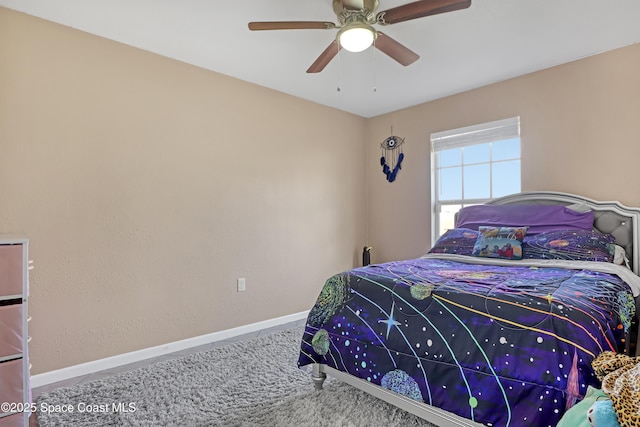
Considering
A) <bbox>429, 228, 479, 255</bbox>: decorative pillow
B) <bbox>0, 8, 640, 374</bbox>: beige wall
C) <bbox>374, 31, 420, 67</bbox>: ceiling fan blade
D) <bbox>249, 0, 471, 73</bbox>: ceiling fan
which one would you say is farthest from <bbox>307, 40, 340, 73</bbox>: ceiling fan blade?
<bbox>429, 228, 479, 255</bbox>: decorative pillow

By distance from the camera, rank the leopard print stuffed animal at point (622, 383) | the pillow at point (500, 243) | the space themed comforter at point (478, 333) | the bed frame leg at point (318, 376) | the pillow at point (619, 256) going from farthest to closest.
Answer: the pillow at point (500, 243)
the pillow at point (619, 256)
the bed frame leg at point (318, 376)
the space themed comforter at point (478, 333)
the leopard print stuffed animal at point (622, 383)

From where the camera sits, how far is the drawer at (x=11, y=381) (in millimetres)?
1666

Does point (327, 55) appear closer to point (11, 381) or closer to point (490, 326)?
point (490, 326)

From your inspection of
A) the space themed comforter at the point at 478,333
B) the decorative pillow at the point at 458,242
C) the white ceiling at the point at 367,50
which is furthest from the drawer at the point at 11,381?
the decorative pillow at the point at 458,242

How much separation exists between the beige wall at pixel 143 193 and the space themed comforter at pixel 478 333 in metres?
1.41

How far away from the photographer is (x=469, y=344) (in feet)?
4.79

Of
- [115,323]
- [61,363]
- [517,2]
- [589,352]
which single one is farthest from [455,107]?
[61,363]

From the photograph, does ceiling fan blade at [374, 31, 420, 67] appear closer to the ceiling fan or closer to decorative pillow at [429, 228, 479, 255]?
the ceiling fan

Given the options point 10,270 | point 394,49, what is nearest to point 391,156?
point 394,49

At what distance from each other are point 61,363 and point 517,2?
387 centimetres

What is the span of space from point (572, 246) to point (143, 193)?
3.30 meters

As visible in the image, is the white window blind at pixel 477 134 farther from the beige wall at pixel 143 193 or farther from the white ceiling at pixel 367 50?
the beige wall at pixel 143 193

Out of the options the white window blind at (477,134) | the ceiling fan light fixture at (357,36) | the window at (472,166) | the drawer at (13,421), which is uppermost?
the ceiling fan light fixture at (357,36)

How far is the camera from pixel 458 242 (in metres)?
2.90
